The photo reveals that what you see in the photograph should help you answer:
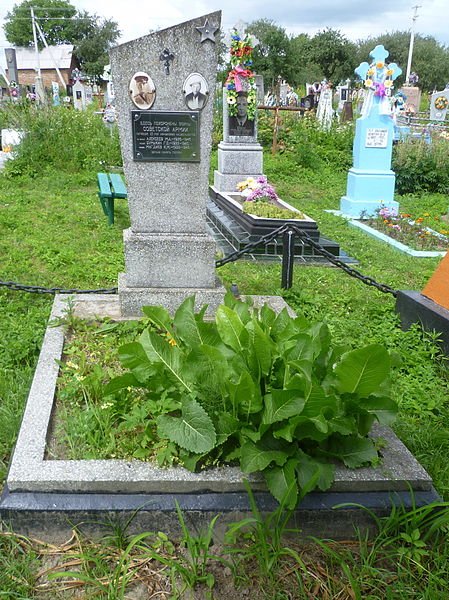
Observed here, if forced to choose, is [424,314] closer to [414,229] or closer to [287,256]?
[287,256]

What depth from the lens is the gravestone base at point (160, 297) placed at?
12.1 feet

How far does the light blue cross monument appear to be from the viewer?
896 centimetres

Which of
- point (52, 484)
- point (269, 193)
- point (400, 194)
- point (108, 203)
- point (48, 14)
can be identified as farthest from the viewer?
point (48, 14)

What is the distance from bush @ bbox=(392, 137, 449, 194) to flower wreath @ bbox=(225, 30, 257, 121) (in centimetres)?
420

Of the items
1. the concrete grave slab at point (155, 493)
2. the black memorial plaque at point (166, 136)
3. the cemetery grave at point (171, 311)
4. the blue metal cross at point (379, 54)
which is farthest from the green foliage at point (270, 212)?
the concrete grave slab at point (155, 493)

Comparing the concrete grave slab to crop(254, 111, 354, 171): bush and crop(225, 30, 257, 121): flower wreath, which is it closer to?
crop(225, 30, 257, 121): flower wreath

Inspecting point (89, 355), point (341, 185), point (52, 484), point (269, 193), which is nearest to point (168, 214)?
point (89, 355)

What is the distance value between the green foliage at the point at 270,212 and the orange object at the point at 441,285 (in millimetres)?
3581

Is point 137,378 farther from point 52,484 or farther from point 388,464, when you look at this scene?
point 388,464

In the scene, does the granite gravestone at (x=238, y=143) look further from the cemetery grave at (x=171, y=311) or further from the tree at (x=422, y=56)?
the tree at (x=422, y=56)

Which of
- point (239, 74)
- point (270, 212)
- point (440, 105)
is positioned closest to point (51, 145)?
point (239, 74)

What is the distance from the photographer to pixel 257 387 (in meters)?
2.13

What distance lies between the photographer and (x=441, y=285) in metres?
3.84

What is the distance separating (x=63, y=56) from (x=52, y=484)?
6035 cm
